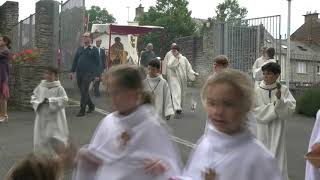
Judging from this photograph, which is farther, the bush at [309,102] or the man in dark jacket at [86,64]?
the bush at [309,102]

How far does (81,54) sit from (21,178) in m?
13.0

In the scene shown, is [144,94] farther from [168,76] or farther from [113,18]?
[113,18]

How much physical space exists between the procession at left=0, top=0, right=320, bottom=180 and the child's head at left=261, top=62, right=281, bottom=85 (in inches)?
0.6

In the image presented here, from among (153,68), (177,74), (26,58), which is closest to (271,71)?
(153,68)

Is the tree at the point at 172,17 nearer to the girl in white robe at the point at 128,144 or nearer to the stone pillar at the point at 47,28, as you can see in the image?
the stone pillar at the point at 47,28

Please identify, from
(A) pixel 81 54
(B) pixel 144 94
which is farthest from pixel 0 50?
(B) pixel 144 94

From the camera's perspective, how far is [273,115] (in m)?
8.18

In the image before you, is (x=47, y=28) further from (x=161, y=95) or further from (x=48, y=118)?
(x=48, y=118)

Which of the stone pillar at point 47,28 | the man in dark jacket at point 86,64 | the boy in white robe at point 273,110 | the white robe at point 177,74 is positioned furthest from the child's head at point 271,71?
the stone pillar at point 47,28

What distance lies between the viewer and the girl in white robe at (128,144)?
409 centimetres

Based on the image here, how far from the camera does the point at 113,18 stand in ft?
382

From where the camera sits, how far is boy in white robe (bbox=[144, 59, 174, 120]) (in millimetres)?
10500

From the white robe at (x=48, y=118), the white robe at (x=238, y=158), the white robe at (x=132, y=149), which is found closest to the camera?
the white robe at (x=238, y=158)

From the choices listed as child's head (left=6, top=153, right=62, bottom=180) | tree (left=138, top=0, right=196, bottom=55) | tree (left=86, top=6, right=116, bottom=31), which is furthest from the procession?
tree (left=86, top=6, right=116, bottom=31)
